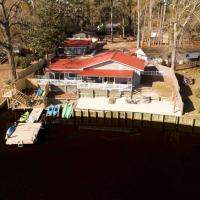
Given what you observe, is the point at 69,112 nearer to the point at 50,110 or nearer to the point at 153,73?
the point at 50,110

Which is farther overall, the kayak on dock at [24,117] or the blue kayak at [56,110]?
the blue kayak at [56,110]

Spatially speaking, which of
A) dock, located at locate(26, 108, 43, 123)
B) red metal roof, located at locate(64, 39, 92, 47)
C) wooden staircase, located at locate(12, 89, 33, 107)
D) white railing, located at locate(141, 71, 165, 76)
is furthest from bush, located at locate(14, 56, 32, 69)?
white railing, located at locate(141, 71, 165, 76)

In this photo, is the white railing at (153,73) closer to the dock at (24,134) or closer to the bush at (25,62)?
the bush at (25,62)

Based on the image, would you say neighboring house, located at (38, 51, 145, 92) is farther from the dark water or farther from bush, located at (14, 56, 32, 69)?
bush, located at (14, 56, 32, 69)

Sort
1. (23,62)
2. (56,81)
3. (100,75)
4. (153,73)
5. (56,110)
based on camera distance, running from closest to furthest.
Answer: (56,110) < (100,75) < (56,81) < (153,73) < (23,62)

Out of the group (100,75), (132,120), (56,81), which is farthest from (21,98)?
(132,120)

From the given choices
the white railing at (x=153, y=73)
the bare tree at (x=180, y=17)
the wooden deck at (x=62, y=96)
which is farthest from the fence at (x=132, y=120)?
the bare tree at (x=180, y=17)
